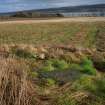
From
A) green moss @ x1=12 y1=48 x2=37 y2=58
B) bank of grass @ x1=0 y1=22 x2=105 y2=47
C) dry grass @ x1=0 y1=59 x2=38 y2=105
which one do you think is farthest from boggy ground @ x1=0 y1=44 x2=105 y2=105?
bank of grass @ x1=0 y1=22 x2=105 y2=47

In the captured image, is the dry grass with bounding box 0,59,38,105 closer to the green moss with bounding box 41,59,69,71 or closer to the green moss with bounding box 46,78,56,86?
the green moss with bounding box 46,78,56,86

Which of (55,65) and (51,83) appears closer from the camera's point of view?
(51,83)

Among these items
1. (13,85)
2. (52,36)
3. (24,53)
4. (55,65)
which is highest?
(13,85)

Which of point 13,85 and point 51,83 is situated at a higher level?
point 13,85

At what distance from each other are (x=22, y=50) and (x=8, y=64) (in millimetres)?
8806

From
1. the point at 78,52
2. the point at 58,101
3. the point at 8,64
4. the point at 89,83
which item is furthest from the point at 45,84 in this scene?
the point at 78,52

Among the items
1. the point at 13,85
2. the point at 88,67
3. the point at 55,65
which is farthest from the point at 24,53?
the point at 13,85

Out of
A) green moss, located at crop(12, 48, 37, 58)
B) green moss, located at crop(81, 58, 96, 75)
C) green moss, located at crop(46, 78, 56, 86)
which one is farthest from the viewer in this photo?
green moss, located at crop(12, 48, 37, 58)

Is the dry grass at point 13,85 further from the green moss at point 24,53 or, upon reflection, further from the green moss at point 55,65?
the green moss at point 24,53

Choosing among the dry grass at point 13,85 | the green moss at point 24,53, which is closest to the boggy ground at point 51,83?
the dry grass at point 13,85

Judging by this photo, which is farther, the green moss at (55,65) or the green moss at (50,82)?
the green moss at (55,65)

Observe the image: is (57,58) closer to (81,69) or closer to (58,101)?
(81,69)

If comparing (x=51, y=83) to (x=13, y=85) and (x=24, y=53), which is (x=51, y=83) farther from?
(x=24, y=53)

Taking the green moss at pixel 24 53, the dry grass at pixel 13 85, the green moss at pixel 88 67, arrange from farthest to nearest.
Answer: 1. the green moss at pixel 24 53
2. the green moss at pixel 88 67
3. the dry grass at pixel 13 85
